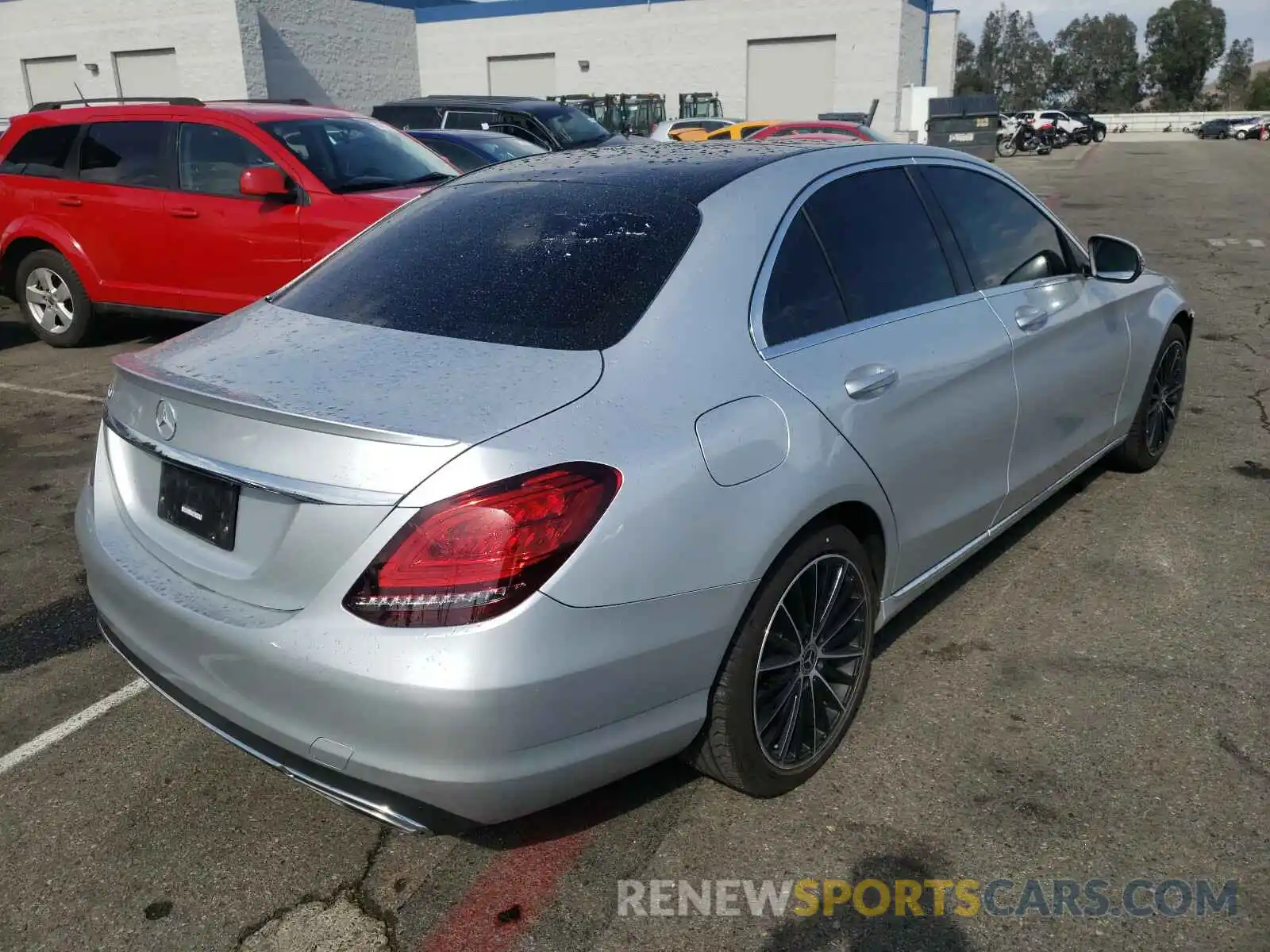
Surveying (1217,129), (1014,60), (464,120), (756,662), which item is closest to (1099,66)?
(1014,60)

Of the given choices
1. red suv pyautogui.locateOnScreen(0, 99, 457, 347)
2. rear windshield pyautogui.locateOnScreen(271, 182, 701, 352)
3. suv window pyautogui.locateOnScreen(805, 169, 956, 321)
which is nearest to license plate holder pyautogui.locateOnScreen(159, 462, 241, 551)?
rear windshield pyautogui.locateOnScreen(271, 182, 701, 352)

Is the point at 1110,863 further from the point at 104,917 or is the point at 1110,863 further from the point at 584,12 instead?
the point at 584,12

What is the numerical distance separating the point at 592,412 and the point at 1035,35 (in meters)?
138

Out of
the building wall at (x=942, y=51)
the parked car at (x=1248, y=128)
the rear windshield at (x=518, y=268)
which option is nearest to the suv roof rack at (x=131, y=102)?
the rear windshield at (x=518, y=268)

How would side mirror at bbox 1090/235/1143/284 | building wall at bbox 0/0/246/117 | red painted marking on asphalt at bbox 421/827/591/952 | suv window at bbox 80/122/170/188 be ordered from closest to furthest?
red painted marking on asphalt at bbox 421/827/591/952
side mirror at bbox 1090/235/1143/284
suv window at bbox 80/122/170/188
building wall at bbox 0/0/246/117

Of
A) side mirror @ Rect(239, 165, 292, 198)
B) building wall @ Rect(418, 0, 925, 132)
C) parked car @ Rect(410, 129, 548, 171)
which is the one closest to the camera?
side mirror @ Rect(239, 165, 292, 198)

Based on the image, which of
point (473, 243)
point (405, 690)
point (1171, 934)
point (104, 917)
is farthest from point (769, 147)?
point (104, 917)

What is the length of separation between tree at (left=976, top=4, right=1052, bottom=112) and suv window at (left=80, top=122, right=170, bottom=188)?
121303mm

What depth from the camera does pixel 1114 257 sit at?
14.7 ft

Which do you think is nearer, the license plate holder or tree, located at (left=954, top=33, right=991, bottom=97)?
the license plate holder

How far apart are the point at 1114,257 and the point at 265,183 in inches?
205

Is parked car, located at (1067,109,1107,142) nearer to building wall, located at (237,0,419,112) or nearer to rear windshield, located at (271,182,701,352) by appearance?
building wall, located at (237,0,419,112)

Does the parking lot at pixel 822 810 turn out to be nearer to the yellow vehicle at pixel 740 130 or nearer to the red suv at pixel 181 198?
the red suv at pixel 181 198

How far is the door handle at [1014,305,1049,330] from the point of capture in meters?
3.74
